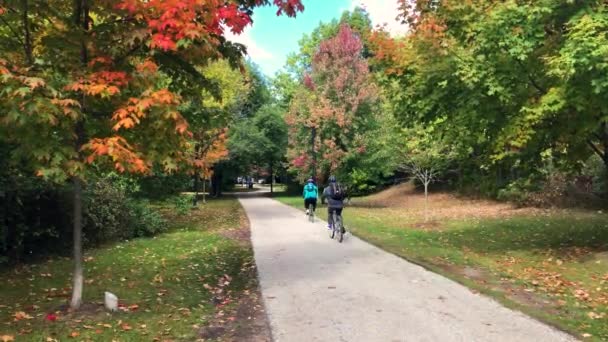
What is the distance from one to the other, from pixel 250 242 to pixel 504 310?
29.2ft

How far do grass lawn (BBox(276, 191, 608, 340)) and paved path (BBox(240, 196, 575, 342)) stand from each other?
45cm

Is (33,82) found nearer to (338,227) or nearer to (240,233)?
(338,227)

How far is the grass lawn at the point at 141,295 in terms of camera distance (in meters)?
6.20

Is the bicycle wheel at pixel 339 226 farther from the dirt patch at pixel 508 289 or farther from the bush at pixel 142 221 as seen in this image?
the bush at pixel 142 221

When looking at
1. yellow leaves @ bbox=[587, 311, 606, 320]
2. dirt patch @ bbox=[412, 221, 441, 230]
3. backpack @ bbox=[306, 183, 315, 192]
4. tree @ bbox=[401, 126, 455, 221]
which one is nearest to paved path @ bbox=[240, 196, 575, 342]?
yellow leaves @ bbox=[587, 311, 606, 320]

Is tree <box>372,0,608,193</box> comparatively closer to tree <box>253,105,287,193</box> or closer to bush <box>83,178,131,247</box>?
bush <box>83,178,131,247</box>

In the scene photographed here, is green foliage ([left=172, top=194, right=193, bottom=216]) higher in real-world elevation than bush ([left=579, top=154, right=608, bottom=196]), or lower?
lower

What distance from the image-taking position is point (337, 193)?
1498cm

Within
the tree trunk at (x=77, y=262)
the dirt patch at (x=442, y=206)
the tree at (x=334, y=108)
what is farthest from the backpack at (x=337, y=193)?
the tree at (x=334, y=108)

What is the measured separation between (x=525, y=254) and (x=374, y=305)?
21.1 ft

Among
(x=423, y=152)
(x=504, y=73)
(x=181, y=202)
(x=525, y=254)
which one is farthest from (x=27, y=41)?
(x=423, y=152)

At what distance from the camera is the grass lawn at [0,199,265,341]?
6198 mm

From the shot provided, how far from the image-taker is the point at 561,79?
10023 mm

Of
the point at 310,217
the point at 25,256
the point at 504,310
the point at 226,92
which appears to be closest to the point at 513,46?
the point at 504,310
